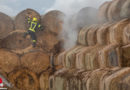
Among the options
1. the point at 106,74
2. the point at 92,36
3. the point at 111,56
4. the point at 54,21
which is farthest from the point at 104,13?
the point at 54,21

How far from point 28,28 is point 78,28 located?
6.08 ft

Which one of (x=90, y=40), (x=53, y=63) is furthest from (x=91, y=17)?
(x=53, y=63)

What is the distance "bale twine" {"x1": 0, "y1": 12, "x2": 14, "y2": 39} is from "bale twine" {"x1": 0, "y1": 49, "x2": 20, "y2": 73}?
58 cm

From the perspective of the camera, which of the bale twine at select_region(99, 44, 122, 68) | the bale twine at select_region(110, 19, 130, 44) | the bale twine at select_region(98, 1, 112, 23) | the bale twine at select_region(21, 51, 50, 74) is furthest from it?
the bale twine at select_region(21, 51, 50, 74)

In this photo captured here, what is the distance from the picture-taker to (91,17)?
5820mm

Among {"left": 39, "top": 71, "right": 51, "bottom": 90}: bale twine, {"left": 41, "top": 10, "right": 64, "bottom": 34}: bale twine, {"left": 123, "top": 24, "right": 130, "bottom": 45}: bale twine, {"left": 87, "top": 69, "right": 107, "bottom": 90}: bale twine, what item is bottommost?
{"left": 39, "top": 71, "right": 51, "bottom": 90}: bale twine

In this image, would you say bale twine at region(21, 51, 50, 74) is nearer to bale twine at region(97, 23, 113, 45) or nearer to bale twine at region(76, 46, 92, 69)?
bale twine at region(76, 46, 92, 69)

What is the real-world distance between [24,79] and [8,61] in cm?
69

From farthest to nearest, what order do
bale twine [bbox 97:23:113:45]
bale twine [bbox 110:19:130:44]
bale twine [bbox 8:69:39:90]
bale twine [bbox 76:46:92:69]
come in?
bale twine [bbox 8:69:39:90] → bale twine [bbox 76:46:92:69] → bale twine [bbox 97:23:113:45] → bale twine [bbox 110:19:130:44]

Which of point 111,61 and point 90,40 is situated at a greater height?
point 90,40

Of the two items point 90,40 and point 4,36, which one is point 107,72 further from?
point 4,36

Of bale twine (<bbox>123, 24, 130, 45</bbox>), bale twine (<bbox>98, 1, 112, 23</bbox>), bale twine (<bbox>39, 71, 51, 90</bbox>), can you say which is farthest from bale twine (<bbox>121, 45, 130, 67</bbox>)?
bale twine (<bbox>39, 71, 51, 90</bbox>)

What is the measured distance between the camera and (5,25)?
7.04 metres

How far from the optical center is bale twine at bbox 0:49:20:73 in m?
6.60
